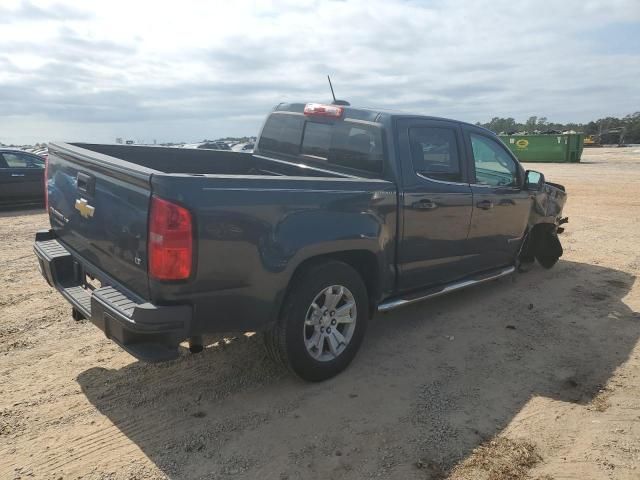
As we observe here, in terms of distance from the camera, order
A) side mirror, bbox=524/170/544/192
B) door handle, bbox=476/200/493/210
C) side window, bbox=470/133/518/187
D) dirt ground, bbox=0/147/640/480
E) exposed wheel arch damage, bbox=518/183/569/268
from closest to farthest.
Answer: dirt ground, bbox=0/147/640/480 < door handle, bbox=476/200/493/210 < side window, bbox=470/133/518/187 < side mirror, bbox=524/170/544/192 < exposed wheel arch damage, bbox=518/183/569/268

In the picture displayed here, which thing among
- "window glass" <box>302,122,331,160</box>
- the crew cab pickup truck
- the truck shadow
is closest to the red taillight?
the crew cab pickup truck

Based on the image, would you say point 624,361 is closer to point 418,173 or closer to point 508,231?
point 508,231

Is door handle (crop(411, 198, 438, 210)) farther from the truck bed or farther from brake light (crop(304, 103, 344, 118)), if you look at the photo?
brake light (crop(304, 103, 344, 118))

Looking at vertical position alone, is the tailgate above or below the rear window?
below

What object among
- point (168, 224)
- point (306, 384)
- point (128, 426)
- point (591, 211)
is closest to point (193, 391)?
point (128, 426)

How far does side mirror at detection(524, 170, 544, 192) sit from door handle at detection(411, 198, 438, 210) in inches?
72.3

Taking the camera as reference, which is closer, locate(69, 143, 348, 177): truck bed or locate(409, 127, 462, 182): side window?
locate(409, 127, 462, 182): side window

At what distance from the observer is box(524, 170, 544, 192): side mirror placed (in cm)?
562

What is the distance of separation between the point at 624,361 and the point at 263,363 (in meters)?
2.86

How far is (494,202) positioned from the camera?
5098 millimetres

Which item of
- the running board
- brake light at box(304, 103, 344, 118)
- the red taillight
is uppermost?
brake light at box(304, 103, 344, 118)

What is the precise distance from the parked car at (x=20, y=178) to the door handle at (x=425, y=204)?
34.0ft

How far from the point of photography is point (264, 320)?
3225 mm

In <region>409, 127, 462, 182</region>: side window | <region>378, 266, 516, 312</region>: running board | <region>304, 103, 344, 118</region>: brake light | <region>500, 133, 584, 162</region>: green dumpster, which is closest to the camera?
<region>378, 266, 516, 312</region>: running board
